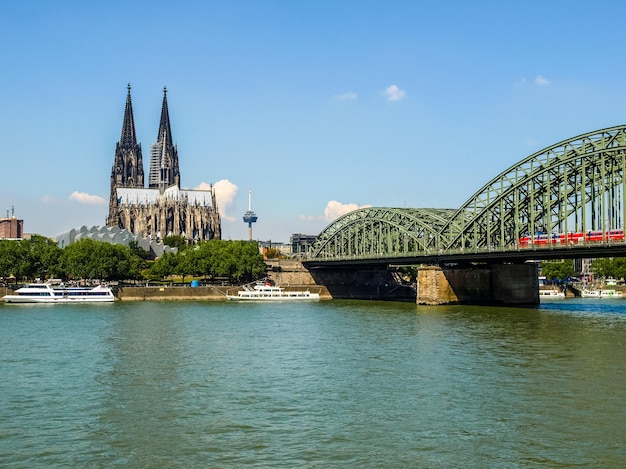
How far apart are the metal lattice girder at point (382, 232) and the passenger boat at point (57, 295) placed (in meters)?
40.3

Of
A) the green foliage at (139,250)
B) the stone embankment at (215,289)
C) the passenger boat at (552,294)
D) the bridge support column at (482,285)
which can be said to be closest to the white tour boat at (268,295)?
the stone embankment at (215,289)

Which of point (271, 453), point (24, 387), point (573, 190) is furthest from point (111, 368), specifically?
point (573, 190)

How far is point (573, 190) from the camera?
90688mm

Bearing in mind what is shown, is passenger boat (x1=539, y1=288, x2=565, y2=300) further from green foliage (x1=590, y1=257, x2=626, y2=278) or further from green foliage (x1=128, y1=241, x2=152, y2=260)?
green foliage (x1=128, y1=241, x2=152, y2=260)

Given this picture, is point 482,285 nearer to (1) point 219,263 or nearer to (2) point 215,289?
(2) point 215,289

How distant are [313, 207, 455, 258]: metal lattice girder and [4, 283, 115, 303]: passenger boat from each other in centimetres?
4032

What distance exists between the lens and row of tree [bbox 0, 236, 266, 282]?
13012cm

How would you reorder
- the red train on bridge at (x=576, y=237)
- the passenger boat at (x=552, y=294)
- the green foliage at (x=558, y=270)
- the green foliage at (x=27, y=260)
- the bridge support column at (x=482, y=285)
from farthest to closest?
the green foliage at (x=558, y=270)
the passenger boat at (x=552, y=294)
the green foliage at (x=27, y=260)
the bridge support column at (x=482, y=285)
the red train on bridge at (x=576, y=237)

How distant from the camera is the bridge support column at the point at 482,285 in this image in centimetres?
10350

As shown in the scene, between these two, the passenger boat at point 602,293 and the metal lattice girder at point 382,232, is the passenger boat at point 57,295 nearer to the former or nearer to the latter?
the metal lattice girder at point 382,232

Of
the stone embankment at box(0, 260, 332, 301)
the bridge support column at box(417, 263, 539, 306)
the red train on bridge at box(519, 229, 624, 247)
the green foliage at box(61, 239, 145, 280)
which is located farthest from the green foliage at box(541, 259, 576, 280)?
the green foliage at box(61, 239, 145, 280)

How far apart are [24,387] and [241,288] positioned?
3683 inches

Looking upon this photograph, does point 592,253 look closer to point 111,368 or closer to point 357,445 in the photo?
point 111,368

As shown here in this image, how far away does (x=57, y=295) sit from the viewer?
369ft
